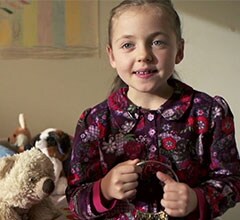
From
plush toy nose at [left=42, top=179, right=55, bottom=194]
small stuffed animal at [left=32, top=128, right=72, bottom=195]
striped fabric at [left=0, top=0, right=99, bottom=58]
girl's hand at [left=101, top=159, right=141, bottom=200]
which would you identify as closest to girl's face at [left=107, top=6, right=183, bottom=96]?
girl's hand at [left=101, top=159, right=141, bottom=200]

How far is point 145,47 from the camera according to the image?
79 cm

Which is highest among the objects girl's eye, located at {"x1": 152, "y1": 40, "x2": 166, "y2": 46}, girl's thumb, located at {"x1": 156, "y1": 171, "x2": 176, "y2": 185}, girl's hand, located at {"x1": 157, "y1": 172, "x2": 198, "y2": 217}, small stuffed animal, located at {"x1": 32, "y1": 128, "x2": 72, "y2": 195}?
girl's eye, located at {"x1": 152, "y1": 40, "x2": 166, "y2": 46}

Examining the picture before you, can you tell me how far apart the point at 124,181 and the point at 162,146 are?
110 millimetres

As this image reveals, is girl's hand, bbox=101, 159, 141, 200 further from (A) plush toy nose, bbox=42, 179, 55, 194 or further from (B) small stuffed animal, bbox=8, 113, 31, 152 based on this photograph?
(B) small stuffed animal, bbox=8, 113, 31, 152

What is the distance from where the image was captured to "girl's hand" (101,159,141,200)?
29.4 inches

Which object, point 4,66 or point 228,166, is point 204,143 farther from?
point 4,66

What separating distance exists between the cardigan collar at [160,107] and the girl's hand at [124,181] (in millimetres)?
106

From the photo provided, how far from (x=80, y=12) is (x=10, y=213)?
1016 millimetres

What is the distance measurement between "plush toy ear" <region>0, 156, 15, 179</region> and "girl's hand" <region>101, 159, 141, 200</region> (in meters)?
0.25

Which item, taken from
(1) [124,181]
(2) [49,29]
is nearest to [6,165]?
(1) [124,181]

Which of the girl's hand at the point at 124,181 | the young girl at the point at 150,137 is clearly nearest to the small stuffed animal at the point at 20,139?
the young girl at the point at 150,137

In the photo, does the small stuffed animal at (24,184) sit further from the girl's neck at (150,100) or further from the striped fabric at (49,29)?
the striped fabric at (49,29)

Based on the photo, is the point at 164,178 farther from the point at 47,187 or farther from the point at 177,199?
the point at 47,187

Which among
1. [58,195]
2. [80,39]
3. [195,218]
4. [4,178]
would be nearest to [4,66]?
[80,39]
